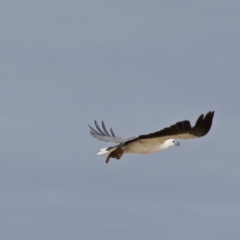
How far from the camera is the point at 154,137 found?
4439 inches

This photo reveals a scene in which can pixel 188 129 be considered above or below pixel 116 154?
below

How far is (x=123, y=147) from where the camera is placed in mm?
114875

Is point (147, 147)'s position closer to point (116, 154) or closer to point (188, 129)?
point (116, 154)

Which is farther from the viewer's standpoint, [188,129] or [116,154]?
[116,154]

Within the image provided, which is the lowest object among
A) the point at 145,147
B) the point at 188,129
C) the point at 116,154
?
the point at 188,129

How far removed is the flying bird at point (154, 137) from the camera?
111 meters

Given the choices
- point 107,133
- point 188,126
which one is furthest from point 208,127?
point 107,133

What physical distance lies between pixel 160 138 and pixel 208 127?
2949mm

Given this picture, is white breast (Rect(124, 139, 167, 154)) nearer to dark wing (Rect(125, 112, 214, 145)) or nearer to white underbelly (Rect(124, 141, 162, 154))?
white underbelly (Rect(124, 141, 162, 154))

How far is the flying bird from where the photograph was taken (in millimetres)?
110750

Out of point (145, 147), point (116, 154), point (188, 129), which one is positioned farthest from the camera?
point (116, 154)

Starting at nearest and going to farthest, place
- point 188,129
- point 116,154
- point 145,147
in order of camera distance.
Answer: point 188,129 < point 145,147 < point 116,154

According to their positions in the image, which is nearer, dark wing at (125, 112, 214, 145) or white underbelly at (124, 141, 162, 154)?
dark wing at (125, 112, 214, 145)

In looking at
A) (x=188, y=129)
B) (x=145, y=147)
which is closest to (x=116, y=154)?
(x=145, y=147)
